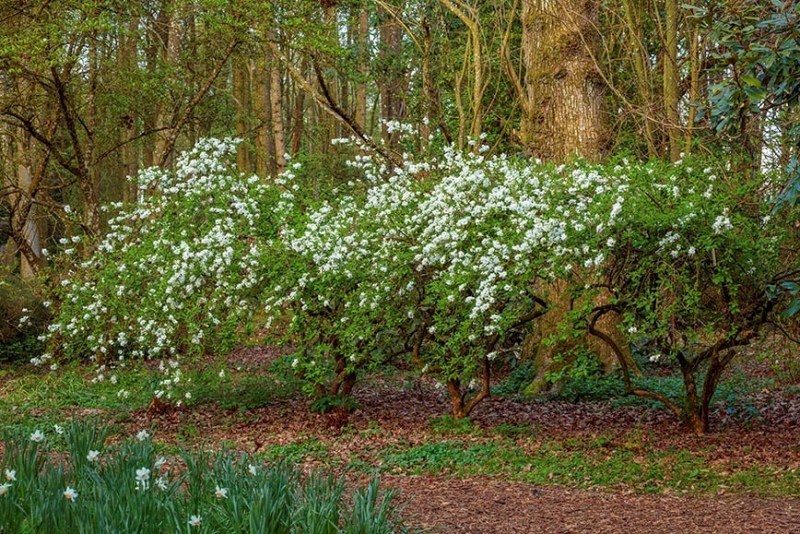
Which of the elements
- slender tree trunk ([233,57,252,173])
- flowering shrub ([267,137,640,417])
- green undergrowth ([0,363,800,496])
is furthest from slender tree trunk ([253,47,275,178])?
flowering shrub ([267,137,640,417])

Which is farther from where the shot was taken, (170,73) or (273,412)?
(170,73)

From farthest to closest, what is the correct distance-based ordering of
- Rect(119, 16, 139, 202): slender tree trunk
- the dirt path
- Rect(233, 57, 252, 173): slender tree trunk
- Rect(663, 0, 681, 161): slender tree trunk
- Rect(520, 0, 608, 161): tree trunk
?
Rect(233, 57, 252, 173): slender tree trunk → Rect(119, 16, 139, 202): slender tree trunk → Rect(663, 0, 681, 161): slender tree trunk → Rect(520, 0, 608, 161): tree trunk → the dirt path

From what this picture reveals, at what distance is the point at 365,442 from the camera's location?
855 cm

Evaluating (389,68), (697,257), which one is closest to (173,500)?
(697,257)

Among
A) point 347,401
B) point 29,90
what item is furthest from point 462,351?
point 29,90

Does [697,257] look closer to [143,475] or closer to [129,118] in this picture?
[143,475]

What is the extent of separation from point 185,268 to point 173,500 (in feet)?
14.9

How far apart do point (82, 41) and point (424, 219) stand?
7.56m

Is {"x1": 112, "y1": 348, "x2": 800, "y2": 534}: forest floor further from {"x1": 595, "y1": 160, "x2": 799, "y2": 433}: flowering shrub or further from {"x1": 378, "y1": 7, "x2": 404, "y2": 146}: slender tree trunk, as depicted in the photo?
{"x1": 378, "y1": 7, "x2": 404, "y2": 146}: slender tree trunk

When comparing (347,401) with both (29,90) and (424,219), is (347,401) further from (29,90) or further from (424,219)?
(29,90)

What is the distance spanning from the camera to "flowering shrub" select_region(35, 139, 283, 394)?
340 inches

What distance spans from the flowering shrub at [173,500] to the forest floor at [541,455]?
0.68 m

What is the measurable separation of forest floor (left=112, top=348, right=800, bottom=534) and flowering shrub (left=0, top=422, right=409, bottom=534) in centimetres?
68

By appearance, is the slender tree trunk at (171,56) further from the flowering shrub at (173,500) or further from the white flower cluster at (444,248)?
the flowering shrub at (173,500)
